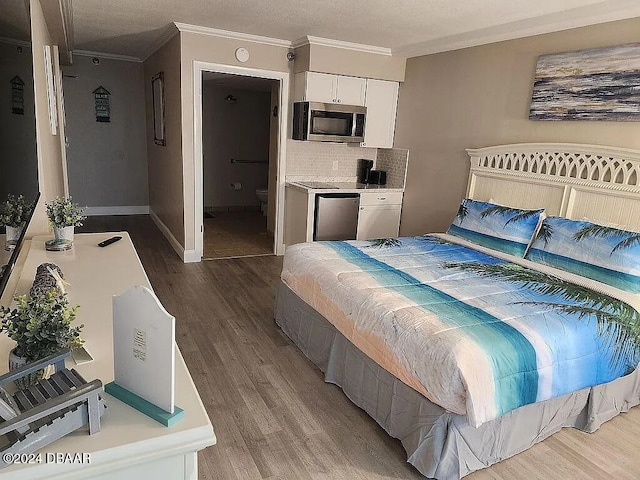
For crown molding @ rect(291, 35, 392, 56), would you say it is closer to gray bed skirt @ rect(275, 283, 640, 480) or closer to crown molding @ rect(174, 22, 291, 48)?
crown molding @ rect(174, 22, 291, 48)

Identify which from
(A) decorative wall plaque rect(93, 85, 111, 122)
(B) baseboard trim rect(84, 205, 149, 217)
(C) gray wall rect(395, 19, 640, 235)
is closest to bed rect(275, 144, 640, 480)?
(C) gray wall rect(395, 19, 640, 235)

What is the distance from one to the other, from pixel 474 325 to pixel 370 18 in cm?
281

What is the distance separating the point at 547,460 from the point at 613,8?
288cm

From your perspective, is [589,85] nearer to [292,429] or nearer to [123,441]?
[292,429]

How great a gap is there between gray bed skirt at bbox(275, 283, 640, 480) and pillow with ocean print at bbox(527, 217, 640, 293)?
0.57 meters

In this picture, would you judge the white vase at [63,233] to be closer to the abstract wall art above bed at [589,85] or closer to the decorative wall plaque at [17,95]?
the decorative wall plaque at [17,95]

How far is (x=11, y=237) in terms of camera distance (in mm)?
1730

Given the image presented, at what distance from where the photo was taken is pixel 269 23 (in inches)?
161

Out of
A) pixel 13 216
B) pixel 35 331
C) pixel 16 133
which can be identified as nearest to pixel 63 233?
pixel 13 216

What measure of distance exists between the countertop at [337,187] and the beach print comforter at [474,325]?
1872 mm

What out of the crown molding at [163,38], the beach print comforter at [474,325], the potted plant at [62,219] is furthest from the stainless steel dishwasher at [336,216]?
the potted plant at [62,219]

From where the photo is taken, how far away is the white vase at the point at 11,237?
1.66 meters

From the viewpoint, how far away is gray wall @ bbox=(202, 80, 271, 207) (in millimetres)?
7629

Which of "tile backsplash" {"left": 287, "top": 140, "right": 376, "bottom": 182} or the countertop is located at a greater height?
"tile backsplash" {"left": 287, "top": 140, "right": 376, "bottom": 182}
